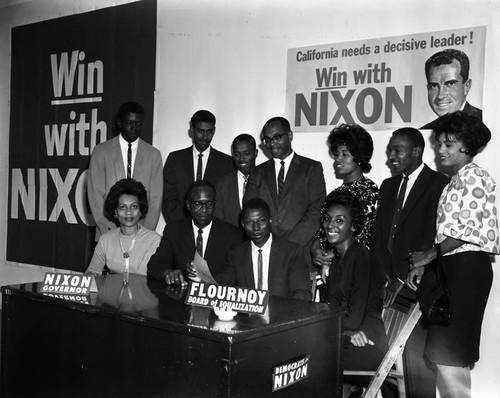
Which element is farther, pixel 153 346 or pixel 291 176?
pixel 291 176

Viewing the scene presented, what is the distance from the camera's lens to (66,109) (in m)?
5.91

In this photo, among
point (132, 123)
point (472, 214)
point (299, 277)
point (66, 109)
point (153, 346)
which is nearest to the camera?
point (153, 346)

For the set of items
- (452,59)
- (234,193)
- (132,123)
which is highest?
(452,59)

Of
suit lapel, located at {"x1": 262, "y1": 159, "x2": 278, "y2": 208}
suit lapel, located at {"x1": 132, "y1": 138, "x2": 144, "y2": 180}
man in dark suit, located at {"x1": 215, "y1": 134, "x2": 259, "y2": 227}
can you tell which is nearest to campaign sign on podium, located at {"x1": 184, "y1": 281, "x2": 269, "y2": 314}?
suit lapel, located at {"x1": 262, "y1": 159, "x2": 278, "y2": 208}

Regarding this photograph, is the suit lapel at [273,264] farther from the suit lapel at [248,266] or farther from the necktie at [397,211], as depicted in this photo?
the necktie at [397,211]

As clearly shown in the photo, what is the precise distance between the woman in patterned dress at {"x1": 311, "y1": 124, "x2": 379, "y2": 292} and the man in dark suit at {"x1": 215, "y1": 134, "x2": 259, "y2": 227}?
537 mm

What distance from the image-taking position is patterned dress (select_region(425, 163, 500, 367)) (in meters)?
2.79

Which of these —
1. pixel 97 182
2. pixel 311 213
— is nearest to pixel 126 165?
pixel 97 182

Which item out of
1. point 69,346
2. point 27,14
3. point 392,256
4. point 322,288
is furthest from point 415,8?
point 27,14

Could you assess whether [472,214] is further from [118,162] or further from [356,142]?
[118,162]

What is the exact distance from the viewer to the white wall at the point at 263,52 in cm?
360

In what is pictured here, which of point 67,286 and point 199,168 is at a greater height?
point 199,168

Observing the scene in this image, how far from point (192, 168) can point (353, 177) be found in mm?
1298

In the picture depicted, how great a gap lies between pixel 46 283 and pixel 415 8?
2689mm
